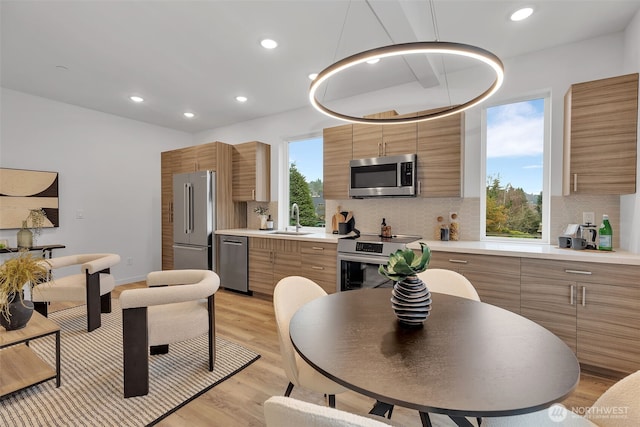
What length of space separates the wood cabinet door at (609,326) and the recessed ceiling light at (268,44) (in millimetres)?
3135

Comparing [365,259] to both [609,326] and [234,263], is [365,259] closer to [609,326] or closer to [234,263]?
[609,326]

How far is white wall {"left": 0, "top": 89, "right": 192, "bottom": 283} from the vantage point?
3.79 m

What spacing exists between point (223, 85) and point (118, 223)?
2.92 metres

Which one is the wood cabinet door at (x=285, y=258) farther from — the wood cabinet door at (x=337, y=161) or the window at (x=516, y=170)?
the window at (x=516, y=170)

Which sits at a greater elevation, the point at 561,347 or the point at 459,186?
the point at 459,186

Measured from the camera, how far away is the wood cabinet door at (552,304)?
2.19 meters

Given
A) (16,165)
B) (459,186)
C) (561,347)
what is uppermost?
(16,165)

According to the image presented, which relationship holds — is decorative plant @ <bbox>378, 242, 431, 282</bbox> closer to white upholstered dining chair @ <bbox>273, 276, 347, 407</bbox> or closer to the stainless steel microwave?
white upholstered dining chair @ <bbox>273, 276, 347, 407</bbox>

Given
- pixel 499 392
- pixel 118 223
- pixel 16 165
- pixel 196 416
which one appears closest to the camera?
pixel 499 392

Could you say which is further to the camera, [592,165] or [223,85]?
[223,85]

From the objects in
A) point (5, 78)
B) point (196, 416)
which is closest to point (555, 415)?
point (196, 416)

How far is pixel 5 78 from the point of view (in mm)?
3377

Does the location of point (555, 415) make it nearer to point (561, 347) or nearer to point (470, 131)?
point (561, 347)

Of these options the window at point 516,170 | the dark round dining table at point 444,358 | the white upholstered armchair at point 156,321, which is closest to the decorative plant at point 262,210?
the white upholstered armchair at point 156,321
